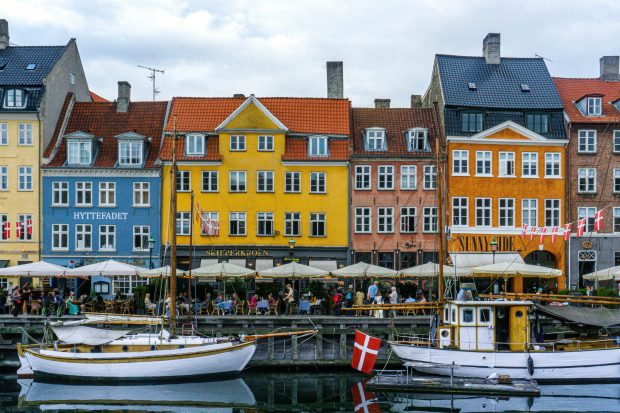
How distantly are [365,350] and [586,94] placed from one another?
26611 millimetres

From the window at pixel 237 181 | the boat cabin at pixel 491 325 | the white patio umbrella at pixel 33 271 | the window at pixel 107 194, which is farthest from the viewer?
the window at pixel 107 194

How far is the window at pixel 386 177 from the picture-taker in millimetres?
48188

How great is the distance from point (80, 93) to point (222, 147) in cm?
1270

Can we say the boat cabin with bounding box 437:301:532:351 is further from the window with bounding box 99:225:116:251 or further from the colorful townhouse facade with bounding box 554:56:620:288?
the window with bounding box 99:225:116:251

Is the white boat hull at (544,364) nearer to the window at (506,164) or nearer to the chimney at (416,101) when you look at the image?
the window at (506,164)

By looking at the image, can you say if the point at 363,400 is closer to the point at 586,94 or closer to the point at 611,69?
the point at 586,94

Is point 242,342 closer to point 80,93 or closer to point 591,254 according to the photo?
point 591,254

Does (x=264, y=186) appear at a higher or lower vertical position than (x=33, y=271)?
higher

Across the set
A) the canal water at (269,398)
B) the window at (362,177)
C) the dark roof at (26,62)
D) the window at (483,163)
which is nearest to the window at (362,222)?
the window at (362,177)

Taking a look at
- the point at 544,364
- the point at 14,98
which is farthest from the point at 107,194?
the point at 544,364

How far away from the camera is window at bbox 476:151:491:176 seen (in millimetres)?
48000

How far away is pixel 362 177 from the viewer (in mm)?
48250

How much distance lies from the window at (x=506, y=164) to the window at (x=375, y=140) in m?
6.83

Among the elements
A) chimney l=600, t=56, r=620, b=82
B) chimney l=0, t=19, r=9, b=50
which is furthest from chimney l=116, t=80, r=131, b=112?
chimney l=600, t=56, r=620, b=82
